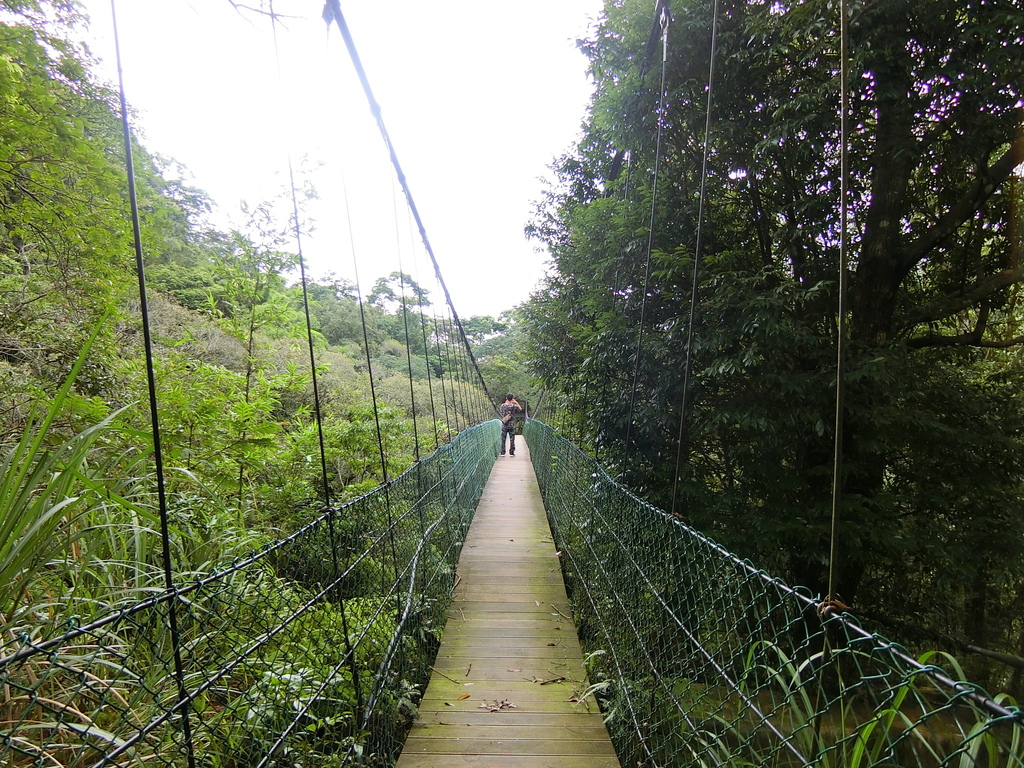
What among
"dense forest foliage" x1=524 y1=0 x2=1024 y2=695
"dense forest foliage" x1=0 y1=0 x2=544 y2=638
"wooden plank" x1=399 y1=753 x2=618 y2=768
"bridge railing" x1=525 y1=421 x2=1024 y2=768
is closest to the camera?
"bridge railing" x1=525 y1=421 x2=1024 y2=768

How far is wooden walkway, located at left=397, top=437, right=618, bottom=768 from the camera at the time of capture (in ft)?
5.45

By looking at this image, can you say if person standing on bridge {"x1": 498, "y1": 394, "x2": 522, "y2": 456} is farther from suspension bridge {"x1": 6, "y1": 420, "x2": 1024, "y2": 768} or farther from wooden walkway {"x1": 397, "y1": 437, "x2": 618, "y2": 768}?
suspension bridge {"x1": 6, "y1": 420, "x2": 1024, "y2": 768}

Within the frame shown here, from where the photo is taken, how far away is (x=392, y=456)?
4.34 metres

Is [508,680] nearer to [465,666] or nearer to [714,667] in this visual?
[465,666]

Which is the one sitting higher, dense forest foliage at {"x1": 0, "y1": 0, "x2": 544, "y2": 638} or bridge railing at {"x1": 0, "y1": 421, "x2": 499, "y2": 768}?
dense forest foliage at {"x1": 0, "y1": 0, "x2": 544, "y2": 638}

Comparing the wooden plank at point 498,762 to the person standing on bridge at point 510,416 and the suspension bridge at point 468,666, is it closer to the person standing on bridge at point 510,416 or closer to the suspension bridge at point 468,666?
the suspension bridge at point 468,666

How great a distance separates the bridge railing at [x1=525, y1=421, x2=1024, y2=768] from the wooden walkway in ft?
0.39

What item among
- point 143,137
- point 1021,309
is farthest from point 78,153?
point 1021,309

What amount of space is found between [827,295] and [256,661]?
3316 millimetres

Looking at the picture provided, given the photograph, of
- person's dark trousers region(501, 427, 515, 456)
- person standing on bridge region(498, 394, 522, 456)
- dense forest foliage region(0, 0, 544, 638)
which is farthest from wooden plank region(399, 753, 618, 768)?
person's dark trousers region(501, 427, 515, 456)

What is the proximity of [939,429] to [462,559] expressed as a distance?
2918 millimetres

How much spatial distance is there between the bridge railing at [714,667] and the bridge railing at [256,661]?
814mm

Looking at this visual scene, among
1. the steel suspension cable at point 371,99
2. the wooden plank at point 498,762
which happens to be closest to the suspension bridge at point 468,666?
the wooden plank at point 498,762

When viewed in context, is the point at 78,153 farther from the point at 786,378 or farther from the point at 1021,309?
the point at 1021,309
